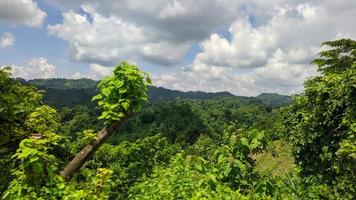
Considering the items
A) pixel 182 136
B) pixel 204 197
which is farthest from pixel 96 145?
pixel 182 136

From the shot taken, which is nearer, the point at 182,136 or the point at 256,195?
the point at 256,195

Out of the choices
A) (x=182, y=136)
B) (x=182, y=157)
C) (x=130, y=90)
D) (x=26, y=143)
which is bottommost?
(x=182, y=136)

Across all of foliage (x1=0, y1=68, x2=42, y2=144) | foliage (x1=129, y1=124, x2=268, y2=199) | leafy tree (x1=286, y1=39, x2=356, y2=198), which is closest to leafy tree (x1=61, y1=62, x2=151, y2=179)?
foliage (x1=0, y1=68, x2=42, y2=144)

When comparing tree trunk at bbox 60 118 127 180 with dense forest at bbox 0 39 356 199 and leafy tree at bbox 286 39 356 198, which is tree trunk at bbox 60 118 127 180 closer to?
dense forest at bbox 0 39 356 199

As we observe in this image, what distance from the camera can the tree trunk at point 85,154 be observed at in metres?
7.59

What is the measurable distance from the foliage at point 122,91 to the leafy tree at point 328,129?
27.0 ft

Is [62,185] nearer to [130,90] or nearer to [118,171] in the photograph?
[130,90]

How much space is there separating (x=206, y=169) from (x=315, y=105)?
11.0 metres

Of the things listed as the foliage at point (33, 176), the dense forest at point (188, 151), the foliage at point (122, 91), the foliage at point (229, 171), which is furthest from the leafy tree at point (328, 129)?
the foliage at point (33, 176)

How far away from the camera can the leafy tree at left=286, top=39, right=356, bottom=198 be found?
13891 millimetres

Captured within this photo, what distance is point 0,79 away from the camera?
22.7 feet

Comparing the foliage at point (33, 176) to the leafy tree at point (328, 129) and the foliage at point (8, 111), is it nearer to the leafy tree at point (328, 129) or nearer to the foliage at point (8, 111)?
the foliage at point (8, 111)

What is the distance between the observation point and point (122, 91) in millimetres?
7695

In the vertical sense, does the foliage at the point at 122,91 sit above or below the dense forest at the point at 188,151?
above
